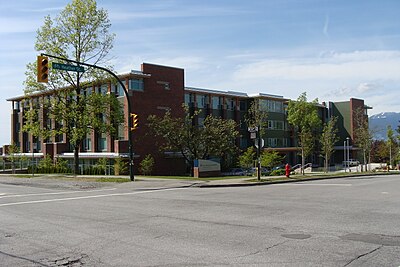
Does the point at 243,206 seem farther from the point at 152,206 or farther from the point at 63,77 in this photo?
the point at 63,77

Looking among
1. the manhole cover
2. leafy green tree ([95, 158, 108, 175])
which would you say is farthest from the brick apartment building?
the manhole cover

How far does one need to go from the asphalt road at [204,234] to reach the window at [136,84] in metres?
36.8

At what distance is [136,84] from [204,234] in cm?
4435

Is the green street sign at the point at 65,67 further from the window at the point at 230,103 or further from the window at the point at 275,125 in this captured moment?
the window at the point at 275,125

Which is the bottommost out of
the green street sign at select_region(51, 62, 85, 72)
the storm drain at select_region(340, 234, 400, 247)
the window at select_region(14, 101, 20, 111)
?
the storm drain at select_region(340, 234, 400, 247)

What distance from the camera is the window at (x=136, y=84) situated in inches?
2076

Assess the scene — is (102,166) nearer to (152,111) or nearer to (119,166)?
(119,166)

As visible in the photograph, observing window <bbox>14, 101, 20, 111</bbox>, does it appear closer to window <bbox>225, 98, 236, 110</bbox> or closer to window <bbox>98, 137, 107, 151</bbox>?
window <bbox>98, 137, 107, 151</bbox>

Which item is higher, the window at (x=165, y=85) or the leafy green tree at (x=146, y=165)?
the window at (x=165, y=85)

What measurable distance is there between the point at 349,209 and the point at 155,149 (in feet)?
137

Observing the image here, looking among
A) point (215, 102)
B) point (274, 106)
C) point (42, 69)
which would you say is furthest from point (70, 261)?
point (274, 106)

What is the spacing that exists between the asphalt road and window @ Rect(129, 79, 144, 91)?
36.8 m

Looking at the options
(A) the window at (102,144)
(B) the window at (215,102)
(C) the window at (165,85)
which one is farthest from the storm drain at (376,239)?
(B) the window at (215,102)

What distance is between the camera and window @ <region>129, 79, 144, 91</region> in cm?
5272
